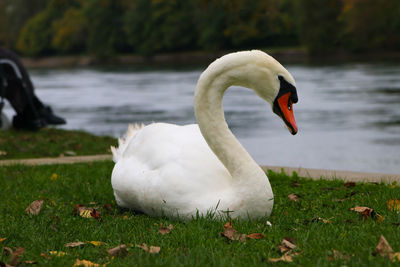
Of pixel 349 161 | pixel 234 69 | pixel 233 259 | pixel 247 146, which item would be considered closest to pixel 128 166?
pixel 234 69

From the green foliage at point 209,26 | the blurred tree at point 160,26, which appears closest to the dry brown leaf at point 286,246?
the green foliage at point 209,26

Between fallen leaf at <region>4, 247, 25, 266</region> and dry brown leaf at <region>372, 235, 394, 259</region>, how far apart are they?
6.70 feet

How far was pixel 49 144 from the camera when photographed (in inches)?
393

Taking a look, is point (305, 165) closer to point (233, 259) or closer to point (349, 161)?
point (349, 161)

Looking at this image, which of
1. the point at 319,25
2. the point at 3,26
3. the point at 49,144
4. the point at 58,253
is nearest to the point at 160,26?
the point at 319,25

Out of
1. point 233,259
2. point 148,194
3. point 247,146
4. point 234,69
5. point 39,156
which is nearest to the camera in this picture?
point 233,259

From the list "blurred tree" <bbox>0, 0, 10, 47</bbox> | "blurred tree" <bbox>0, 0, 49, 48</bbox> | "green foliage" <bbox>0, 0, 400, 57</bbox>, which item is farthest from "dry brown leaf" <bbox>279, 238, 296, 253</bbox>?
"blurred tree" <bbox>0, 0, 49, 48</bbox>

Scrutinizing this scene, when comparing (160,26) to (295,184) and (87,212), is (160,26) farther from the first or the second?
(87,212)

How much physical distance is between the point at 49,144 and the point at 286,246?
7.03 meters

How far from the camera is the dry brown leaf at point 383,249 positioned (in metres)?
3.31

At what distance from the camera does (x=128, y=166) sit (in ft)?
16.7

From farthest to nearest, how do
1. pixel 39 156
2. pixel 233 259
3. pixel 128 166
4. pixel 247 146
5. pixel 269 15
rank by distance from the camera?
pixel 269 15 < pixel 247 146 < pixel 39 156 < pixel 128 166 < pixel 233 259

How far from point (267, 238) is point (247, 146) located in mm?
7428

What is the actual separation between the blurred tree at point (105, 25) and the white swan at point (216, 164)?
80737 millimetres
